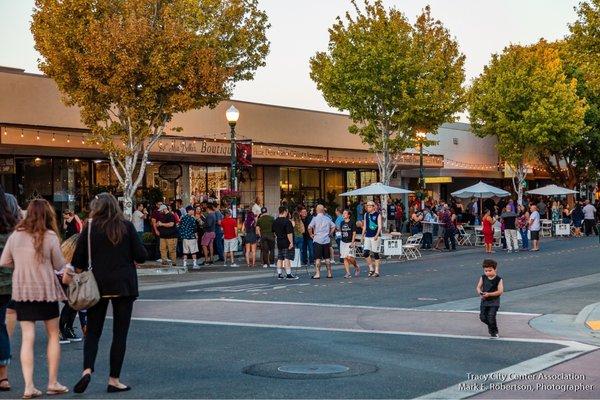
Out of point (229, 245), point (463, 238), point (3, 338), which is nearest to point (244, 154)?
point (229, 245)

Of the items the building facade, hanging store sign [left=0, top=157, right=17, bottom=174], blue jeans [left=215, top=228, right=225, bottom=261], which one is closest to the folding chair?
the building facade

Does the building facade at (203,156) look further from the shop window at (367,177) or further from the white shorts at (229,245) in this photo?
the white shorts at (229,245)

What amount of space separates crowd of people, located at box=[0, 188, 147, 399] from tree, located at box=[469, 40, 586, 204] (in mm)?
42563

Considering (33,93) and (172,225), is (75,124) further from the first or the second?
(172,225)

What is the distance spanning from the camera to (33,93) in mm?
29234

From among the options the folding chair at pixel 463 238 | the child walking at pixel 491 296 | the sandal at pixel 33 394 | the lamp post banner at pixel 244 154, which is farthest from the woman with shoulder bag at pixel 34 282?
the folding chair at pixel 463 238

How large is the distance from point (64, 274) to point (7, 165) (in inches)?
861

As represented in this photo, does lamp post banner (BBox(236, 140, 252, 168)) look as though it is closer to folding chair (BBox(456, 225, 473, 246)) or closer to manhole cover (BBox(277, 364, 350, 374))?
folding chair (BBox(456, 225, 473, 246))

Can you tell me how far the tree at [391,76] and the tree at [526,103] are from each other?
37.9 ft

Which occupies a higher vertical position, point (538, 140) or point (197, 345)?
point (538, 140)

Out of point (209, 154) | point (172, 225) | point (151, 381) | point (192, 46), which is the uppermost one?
point (192, 46)

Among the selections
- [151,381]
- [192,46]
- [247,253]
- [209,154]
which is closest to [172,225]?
[247,253]

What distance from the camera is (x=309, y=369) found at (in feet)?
33.1

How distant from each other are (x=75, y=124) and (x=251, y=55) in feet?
21.5
